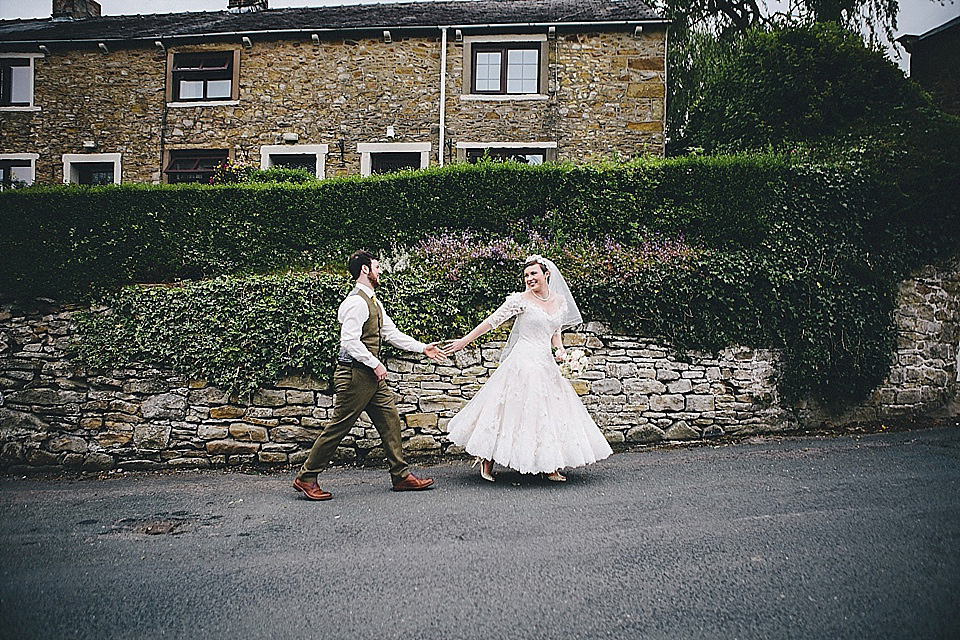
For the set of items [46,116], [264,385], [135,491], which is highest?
[46,116]

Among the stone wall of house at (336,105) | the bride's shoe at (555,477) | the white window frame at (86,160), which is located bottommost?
the bride's shoe at (555,477)

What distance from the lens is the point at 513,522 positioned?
19.1 feet

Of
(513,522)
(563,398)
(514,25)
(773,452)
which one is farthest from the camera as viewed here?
(514,25)

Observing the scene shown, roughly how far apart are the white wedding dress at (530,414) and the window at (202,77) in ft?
46.6

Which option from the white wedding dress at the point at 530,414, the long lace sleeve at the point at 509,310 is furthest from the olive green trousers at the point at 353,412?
the long lace sleeve at the point at 509,310

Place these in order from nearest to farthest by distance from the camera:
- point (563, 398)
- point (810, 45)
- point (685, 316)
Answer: point (563, 398) < point (685, 316) < point (810, 45)

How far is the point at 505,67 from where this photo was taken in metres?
17.9

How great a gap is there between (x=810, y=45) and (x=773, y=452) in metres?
9.25

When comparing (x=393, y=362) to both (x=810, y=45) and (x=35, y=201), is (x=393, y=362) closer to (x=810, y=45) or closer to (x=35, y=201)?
(x=35, y=201)

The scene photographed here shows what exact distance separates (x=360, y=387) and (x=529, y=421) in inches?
66.9

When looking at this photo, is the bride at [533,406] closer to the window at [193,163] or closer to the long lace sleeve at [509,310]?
the long lace sleeve at [509,310]

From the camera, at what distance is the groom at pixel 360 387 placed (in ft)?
21.7

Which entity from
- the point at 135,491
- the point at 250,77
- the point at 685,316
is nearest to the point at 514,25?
the point at 250,77

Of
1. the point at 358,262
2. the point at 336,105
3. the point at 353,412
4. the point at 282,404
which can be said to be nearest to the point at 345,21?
the point at 336,105
